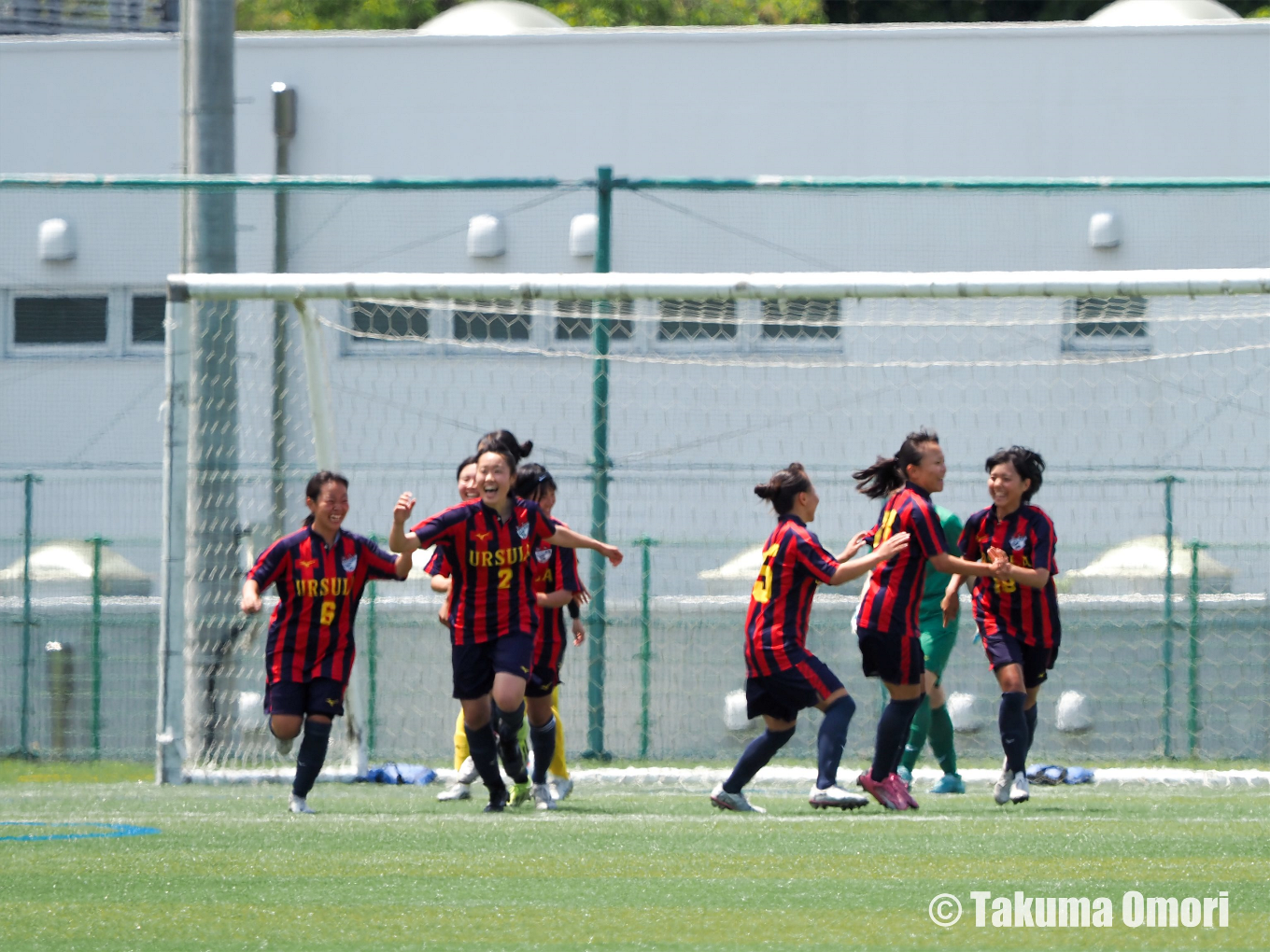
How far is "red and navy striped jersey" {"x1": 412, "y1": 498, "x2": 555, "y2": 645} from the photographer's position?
7555 mm

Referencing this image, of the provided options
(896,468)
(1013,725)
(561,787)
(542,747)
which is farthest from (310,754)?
(1013,725)

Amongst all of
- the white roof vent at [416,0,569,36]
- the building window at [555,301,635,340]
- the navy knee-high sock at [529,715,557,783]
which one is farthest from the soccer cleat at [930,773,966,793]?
the white roof vent at [416,0,569,36]

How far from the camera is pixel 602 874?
5758mm

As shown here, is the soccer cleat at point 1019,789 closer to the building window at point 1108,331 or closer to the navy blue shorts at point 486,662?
the navy blue shorts at point 486,662

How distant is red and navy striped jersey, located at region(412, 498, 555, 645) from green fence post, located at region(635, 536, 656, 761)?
4192 mm

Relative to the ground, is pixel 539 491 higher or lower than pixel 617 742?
higher

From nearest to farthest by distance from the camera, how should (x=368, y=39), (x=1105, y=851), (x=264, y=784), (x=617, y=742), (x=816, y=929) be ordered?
(x=816, y=929)
(x=1105, y=851)
(x=264, y=784)
(x=617, y=742)
(x=368, y=39)

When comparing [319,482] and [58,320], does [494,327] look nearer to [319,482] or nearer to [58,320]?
[58,320]

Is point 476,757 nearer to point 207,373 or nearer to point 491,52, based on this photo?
point 207,373

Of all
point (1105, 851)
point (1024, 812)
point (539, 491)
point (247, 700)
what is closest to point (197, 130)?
point (247, 700)

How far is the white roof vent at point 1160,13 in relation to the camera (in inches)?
673

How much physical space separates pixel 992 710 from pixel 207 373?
18.4 ft

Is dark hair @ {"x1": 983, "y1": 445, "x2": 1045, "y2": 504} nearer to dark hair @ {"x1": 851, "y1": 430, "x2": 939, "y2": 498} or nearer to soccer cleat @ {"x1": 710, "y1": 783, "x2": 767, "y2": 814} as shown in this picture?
dark hair @ {"x1": 851, "y1": 430, "x2": 939, "y2": 498}

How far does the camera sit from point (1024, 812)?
765 centimetres
